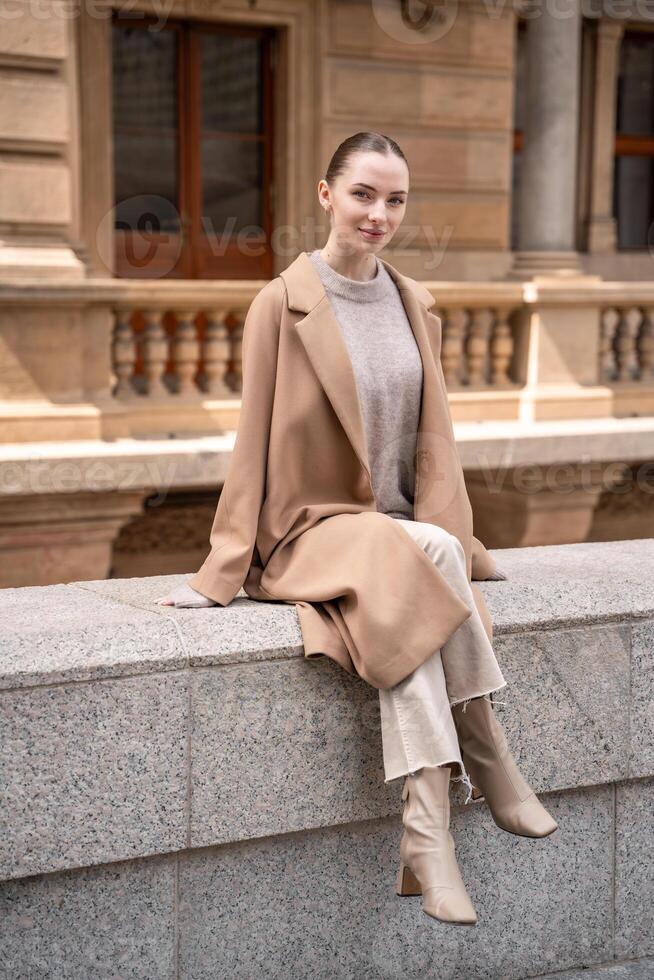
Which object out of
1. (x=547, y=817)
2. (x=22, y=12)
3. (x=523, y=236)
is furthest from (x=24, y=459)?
(x=547, y=817)

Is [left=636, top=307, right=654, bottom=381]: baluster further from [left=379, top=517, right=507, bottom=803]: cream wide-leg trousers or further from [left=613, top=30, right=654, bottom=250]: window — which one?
[left=379, top=517, right=507, bottom=803]: cream wide-leg trousers

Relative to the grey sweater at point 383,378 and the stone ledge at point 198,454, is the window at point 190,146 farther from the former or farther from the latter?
the grey sweater at point 383,378

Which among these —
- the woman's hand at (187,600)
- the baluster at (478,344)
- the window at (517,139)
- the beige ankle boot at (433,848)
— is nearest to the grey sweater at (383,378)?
the woman's hand at (187,600)

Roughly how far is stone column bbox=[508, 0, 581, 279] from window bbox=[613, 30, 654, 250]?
3491 mm

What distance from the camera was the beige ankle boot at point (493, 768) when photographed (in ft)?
9.04

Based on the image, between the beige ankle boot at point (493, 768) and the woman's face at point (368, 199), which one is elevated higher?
the woman's face at point (368, 199)

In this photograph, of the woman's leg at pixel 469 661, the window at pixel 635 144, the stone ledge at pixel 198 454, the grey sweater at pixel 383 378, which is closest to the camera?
the woman's leg at pixel 469 661

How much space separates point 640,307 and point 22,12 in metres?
5.08

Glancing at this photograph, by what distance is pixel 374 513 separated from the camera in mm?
2883

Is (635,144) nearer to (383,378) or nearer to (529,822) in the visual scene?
(383,378)

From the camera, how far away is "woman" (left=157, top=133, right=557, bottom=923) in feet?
8.72

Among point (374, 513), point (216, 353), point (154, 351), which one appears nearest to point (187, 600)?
point (374, 513)

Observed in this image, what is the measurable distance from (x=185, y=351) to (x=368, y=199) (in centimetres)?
580

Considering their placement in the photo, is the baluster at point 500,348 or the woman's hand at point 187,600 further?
the baluster at point 500,348
